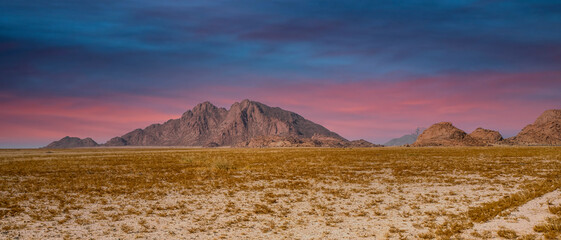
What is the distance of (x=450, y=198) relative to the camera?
50.0 feet

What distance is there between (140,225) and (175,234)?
202 cm

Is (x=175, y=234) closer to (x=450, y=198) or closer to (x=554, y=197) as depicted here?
(x=450, y=198)

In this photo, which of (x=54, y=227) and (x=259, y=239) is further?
(x=54, y=227)

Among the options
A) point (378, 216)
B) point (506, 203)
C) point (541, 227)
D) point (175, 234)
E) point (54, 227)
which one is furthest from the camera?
point (506, 203)

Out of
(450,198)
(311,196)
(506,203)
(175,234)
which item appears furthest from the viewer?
(311,196)

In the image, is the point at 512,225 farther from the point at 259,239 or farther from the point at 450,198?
the point at 259,239

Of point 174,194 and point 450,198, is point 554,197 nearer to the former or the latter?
point 450,198

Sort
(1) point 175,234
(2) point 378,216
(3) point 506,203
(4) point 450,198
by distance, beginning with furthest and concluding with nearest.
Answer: (4) point 450,198 → (3) point 506,203 → (2) point 378,216 → (1) point 175,234

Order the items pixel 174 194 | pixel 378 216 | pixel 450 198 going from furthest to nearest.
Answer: pixel 174 194 → pixel 450 198 → pixel 378 216

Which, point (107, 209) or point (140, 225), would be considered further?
point (107, 209)

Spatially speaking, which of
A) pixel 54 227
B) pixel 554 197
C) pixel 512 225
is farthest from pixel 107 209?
pixel 554 197

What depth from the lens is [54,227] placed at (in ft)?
37.0

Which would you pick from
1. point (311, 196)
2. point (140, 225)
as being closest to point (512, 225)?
point (311, 196)

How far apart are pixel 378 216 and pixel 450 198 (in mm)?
5415
